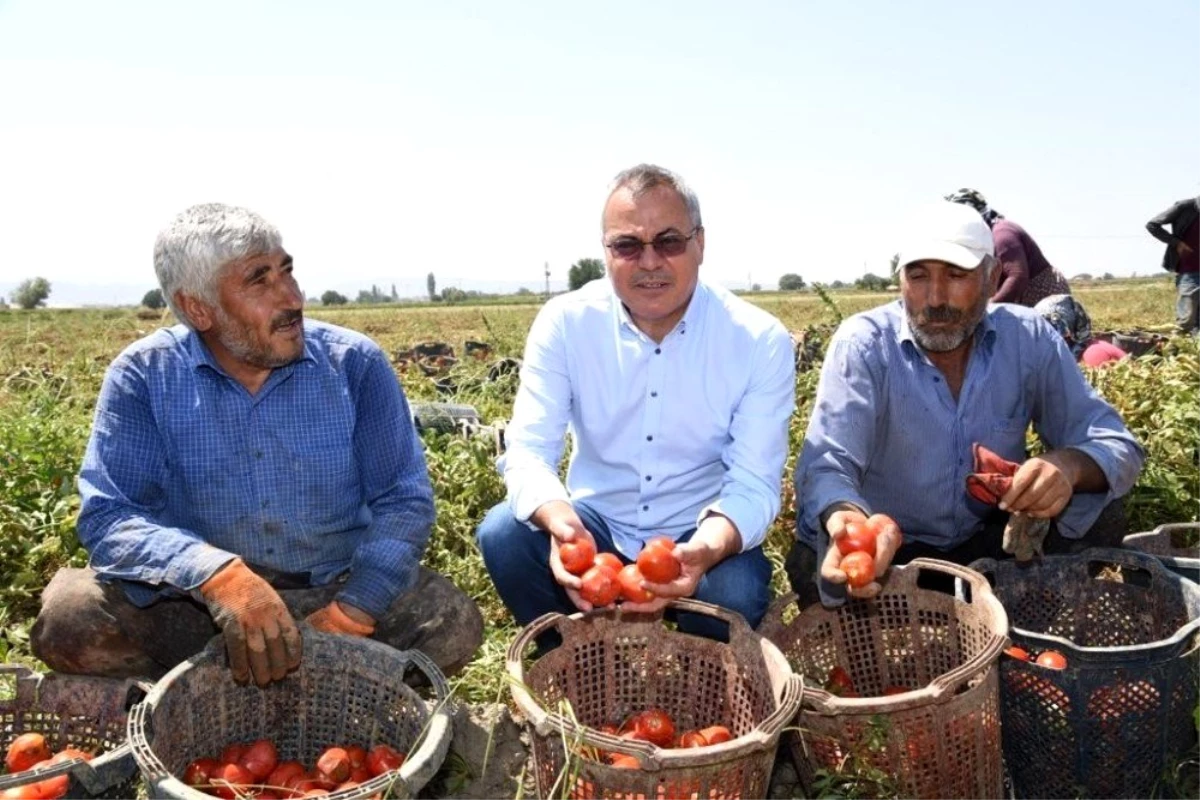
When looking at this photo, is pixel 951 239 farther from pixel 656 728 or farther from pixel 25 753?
pixel 25 753

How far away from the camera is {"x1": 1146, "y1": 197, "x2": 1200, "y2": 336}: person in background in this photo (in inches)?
329

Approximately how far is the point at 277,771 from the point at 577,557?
103cm

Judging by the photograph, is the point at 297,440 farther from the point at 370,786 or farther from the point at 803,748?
the point at 803,748

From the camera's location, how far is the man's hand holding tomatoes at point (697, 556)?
Answer: 116 inches

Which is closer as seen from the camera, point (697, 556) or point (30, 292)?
point (697, 556)

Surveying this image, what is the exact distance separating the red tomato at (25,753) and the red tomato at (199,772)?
426 millimetres

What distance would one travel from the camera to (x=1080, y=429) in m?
3.55

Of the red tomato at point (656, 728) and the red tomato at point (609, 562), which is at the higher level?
the red tomato at point (609, 562)

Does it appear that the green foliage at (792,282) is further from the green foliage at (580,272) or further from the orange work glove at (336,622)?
the orange work glove at (336,622)

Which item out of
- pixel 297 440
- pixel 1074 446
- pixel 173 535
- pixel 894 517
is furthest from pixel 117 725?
pixel 1074 446

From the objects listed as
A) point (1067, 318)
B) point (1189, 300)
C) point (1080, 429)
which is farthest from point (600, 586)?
point (1189, 300)

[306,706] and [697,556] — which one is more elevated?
[697,556]

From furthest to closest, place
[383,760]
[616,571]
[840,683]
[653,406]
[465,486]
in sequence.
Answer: [465,486], [653,406], [840,683], [616,571], [383,760]

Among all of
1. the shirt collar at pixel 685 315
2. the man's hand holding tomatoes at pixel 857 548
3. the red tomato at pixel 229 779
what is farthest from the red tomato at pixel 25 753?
the man's hand holding tomatoes at pixel 857 548
